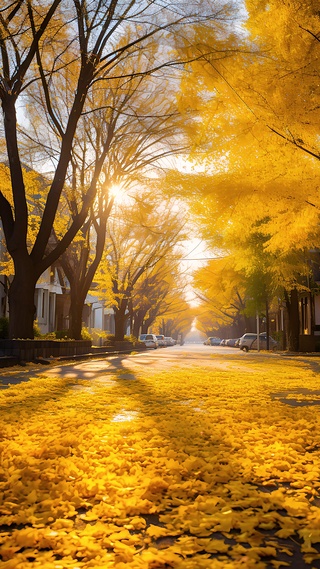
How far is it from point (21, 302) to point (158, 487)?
11.3 metres

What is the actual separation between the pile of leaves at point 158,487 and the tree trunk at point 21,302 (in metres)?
7.99

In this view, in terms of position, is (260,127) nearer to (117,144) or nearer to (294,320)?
(117,144)

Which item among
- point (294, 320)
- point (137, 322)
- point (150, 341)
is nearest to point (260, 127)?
point (294, 320)

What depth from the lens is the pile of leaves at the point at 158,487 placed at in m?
2.26

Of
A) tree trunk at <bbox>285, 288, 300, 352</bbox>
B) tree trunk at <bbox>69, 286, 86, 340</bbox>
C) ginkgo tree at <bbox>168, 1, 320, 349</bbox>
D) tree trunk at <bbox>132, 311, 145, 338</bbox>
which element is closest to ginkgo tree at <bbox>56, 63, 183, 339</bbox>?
tree trunk at <bbox>69, 286, 86, 340</bbox>

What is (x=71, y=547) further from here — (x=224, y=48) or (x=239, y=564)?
(x=224, y=48)

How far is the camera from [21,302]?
13.9 meters

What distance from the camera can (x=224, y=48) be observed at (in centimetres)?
1273

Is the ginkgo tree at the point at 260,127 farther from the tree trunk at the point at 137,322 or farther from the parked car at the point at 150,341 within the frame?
the parked car at the point at 150,341

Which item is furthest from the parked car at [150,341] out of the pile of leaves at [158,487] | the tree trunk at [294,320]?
the pile of leaves at [158,487]

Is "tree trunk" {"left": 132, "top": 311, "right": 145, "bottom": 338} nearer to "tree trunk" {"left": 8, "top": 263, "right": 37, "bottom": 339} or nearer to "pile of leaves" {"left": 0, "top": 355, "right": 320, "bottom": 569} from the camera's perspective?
"tree trunk" {"left": 8, "top": 263, "right": 37, "bottom": 339}

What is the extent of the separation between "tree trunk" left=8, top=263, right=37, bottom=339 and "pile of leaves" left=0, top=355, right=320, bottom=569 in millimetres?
7993

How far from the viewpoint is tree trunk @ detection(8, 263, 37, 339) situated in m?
13.9

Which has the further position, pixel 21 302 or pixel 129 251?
pixel 129 251
